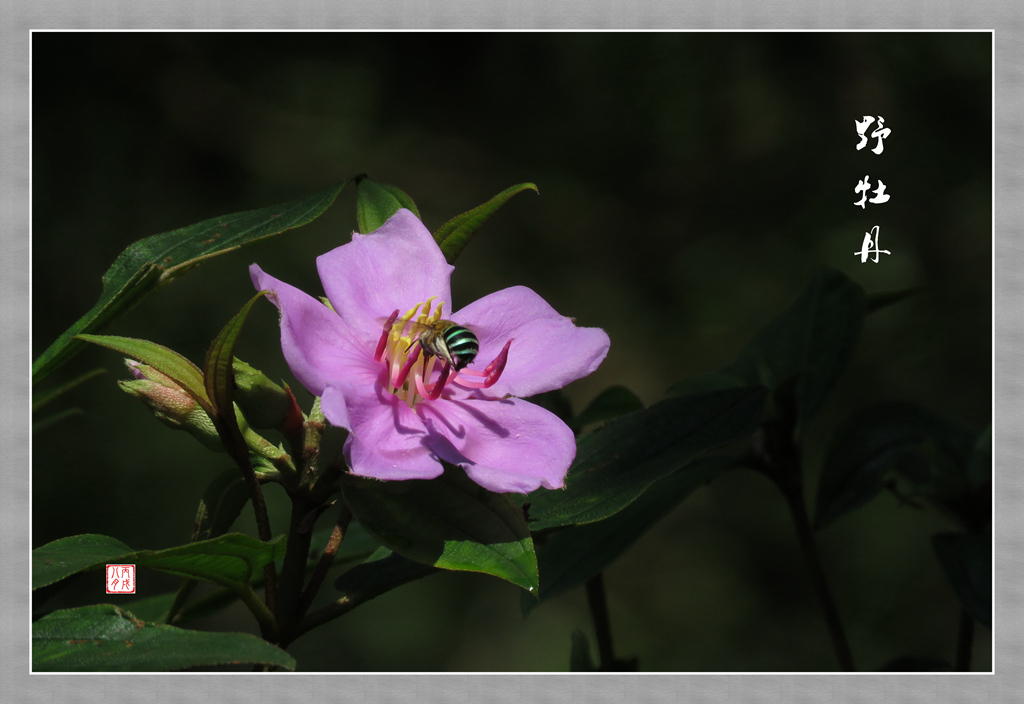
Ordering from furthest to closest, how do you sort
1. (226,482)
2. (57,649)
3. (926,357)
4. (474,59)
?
(474,59) < (926,357) < (226,482) < (57,649)

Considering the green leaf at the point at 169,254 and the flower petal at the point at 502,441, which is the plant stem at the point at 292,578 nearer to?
the flower petal at the point at 502,441

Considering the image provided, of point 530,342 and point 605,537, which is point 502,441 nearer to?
point 530,342

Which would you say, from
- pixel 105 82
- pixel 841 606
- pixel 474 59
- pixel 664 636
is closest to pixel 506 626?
pixel 664 636

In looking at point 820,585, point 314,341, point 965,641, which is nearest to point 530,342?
point 314,341

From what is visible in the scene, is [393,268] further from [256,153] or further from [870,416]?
[256,153]

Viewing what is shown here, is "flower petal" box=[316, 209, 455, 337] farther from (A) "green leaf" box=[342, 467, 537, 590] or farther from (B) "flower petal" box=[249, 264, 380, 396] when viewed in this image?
(A) "green leaf" box=[342, 467, 537, 590]

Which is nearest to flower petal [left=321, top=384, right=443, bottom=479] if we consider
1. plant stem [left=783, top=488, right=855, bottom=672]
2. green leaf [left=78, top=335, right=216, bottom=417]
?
green leaf [left=78, top=335, right=216, bottom=417]

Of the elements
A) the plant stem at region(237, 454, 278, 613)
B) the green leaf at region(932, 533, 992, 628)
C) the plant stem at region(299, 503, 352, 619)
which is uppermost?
the plant stem at region(237, 454, 278, 613)
